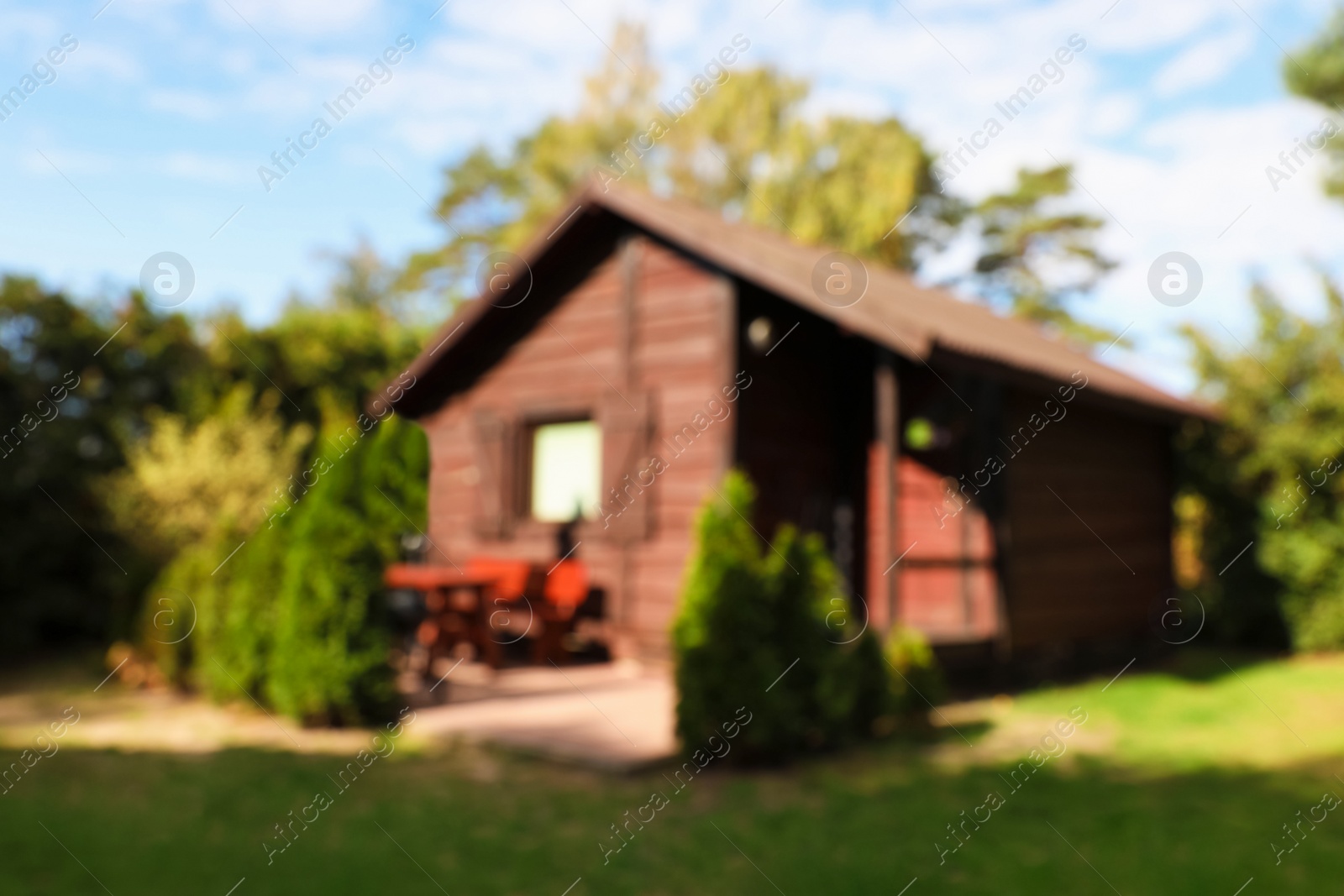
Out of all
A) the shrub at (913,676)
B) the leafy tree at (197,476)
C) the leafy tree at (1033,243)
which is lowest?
the leafy tree at (1033,243)

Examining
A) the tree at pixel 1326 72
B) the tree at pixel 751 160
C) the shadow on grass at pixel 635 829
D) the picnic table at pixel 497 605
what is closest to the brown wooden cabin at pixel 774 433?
the picnic table at pixel 497 605

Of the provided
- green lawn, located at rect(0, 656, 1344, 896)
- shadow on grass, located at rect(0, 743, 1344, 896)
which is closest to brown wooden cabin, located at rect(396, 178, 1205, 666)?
green lawn, located at rect(0, 656, 1344, 896)

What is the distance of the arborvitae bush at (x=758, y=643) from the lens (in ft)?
22.4

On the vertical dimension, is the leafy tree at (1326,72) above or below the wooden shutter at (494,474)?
below

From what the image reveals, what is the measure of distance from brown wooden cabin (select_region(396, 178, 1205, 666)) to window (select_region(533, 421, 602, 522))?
0.11ft

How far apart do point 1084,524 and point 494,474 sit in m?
7.52

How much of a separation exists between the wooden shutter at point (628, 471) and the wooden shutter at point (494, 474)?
1.83 meters

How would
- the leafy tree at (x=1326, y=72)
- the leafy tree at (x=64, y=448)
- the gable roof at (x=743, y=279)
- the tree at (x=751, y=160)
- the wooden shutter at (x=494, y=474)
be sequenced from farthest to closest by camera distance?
the tree at (x=751, y=160) → the leafy tree at (x=1326, y=72) → the wooden shutter at (x=494, y=474) → the leafy tree at (x=64, y=448) → the gable roof at (x=743, y=279)

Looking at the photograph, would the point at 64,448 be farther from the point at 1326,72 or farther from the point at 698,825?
the point at 1326,72

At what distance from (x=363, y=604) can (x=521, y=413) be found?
16.7ft

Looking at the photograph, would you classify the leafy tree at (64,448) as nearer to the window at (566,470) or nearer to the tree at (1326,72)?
the window at (566,470)

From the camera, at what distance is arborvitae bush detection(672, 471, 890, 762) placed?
22.4 feet

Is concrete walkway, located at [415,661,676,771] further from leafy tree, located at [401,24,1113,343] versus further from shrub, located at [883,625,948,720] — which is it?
leafy tree, located at [401,24,1113,343]

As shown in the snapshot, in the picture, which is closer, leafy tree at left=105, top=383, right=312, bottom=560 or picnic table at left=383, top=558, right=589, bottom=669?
picnic table at left=383, top=558, right=589, bottom=669
